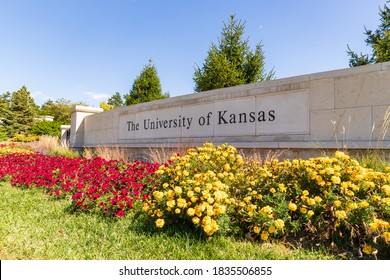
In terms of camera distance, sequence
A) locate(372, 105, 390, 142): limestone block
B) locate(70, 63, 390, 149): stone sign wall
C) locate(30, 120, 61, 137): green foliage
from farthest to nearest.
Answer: locate(30, 120, 61, 137): green foliage < locate(70, 63, 390, 149): stone sign wall < locate(372, 105, 390, 142): limestone block

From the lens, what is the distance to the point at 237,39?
535 inches

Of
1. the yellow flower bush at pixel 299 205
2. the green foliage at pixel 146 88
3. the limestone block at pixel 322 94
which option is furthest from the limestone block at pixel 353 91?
the green foliage at pixel 146 88

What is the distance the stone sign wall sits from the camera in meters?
4.93

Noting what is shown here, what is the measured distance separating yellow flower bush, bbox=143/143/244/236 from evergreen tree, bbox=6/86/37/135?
35.1 meters

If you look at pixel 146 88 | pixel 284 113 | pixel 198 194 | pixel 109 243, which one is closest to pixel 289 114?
pixel 284 113

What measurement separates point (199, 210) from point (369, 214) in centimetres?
149

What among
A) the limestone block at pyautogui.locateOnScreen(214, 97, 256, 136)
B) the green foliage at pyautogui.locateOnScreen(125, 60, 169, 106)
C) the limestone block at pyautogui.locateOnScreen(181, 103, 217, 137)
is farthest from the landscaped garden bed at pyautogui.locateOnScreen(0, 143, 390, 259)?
the green foliage at pyautogui.locateOnScreen(125, 60, 169, 106)

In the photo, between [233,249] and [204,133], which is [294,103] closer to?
[204,133]

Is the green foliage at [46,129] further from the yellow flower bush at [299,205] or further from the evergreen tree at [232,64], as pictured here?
the yellow flower bush at [299,205]

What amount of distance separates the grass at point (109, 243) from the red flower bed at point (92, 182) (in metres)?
0.23

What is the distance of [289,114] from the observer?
19.6 ft

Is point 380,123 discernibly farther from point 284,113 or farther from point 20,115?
point 20,115

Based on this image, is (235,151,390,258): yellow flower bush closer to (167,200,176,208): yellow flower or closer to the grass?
the grass

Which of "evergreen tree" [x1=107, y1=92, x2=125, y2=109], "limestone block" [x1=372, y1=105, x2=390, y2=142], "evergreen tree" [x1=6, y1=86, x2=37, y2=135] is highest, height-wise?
"evergreen tree" [x1=107, y1=92, x2=125, y2=109]
